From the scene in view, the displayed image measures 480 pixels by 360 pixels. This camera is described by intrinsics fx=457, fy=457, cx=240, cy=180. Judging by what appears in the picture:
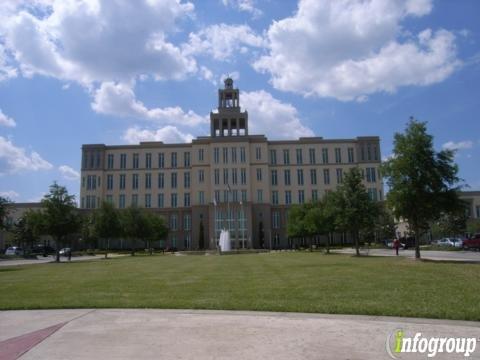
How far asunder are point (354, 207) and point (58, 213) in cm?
3069

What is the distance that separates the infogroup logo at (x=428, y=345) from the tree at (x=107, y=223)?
60.0 metres

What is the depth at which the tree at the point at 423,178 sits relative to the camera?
30.8 meters

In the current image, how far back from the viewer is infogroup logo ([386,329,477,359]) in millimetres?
6930

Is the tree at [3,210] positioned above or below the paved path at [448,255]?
above

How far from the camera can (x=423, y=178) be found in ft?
101

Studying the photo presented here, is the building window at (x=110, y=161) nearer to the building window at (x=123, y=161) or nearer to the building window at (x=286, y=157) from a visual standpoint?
the building window at (x=123, y=161)

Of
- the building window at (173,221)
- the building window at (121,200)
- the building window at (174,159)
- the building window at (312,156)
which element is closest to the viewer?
the building window at (173,221)

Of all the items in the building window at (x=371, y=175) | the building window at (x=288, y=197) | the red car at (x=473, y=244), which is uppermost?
the building window at (x=371, y=175)

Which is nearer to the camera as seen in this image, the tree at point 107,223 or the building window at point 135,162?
the tree at point 107,223

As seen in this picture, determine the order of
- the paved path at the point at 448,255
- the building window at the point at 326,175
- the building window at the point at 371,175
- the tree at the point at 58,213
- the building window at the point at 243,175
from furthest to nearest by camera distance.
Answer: the building window at the point at 326,175 < the building window at the point at 371,175 < the building window at the point at 243,175 < the tree at the point at 58,213 < the paved path at the point at 448,255

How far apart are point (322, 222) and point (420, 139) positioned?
83.9ft

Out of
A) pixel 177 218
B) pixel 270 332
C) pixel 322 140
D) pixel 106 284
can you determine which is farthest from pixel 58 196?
pixel 322 140

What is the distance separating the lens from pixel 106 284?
60.1ft

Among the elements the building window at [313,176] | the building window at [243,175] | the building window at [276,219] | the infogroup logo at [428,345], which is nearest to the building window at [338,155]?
the building window at [313,176]
